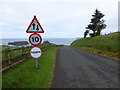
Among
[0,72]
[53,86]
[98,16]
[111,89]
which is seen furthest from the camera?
[98,16]

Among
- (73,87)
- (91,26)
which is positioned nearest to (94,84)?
(73,87)

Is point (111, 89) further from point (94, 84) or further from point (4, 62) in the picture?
point (4, 62)

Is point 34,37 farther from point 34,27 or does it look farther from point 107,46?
point 107,46

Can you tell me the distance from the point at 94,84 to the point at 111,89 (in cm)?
71

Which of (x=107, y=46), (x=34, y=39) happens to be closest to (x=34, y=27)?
(x=34, y=39)

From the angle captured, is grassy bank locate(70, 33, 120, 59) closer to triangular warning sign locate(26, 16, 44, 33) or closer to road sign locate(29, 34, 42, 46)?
road sign locate(29, 34, 42, 46)

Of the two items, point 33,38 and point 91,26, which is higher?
point 91,26

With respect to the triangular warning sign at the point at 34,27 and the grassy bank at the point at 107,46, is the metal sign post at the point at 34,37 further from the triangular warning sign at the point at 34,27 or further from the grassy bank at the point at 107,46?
the grassy bank at the point at 107,46

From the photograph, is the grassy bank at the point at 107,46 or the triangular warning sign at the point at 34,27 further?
the grassy bank at the point at 107,46

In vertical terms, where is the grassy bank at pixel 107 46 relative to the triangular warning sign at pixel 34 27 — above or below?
below

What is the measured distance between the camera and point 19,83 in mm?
4617

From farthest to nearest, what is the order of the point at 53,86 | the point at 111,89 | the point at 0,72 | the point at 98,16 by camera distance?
the point at 98,16
the point at 0,72
the point at 53,86
the point at 111,89

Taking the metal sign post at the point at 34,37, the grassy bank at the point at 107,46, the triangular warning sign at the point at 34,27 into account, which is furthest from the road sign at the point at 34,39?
the grassy bank at the point at 107,46

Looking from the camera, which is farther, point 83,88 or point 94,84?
point 94,84
